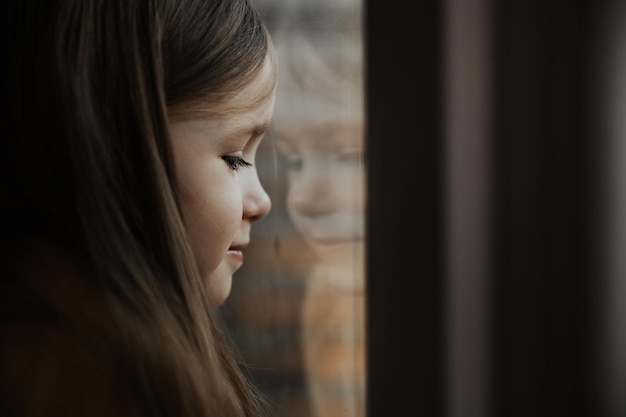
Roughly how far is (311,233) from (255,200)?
72mm

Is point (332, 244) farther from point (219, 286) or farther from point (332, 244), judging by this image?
point (219, 286)

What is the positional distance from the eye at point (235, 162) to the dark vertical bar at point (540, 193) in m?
0.24

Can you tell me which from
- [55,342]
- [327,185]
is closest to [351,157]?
[327,185]

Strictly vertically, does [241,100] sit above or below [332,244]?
above

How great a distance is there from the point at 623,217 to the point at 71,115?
1.66 ft

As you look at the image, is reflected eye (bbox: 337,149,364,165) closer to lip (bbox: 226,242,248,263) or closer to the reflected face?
the reflected face

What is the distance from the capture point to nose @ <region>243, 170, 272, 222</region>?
26.3 inches

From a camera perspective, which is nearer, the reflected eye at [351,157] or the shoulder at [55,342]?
the shoulder at [55,342]

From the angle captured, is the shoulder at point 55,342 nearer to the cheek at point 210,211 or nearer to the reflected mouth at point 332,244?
the cheek at point 210,211

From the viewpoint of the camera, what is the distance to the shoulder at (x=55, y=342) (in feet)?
1.82

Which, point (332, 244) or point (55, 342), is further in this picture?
point (332, 244)

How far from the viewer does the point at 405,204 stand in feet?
2.30

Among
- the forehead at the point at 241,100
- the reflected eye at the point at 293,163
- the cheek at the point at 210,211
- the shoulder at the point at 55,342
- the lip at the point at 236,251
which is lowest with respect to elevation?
the shoulder at the point at 55,342

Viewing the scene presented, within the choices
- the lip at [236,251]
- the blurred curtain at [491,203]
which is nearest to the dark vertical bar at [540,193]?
the blurred curtain at [491,203]
